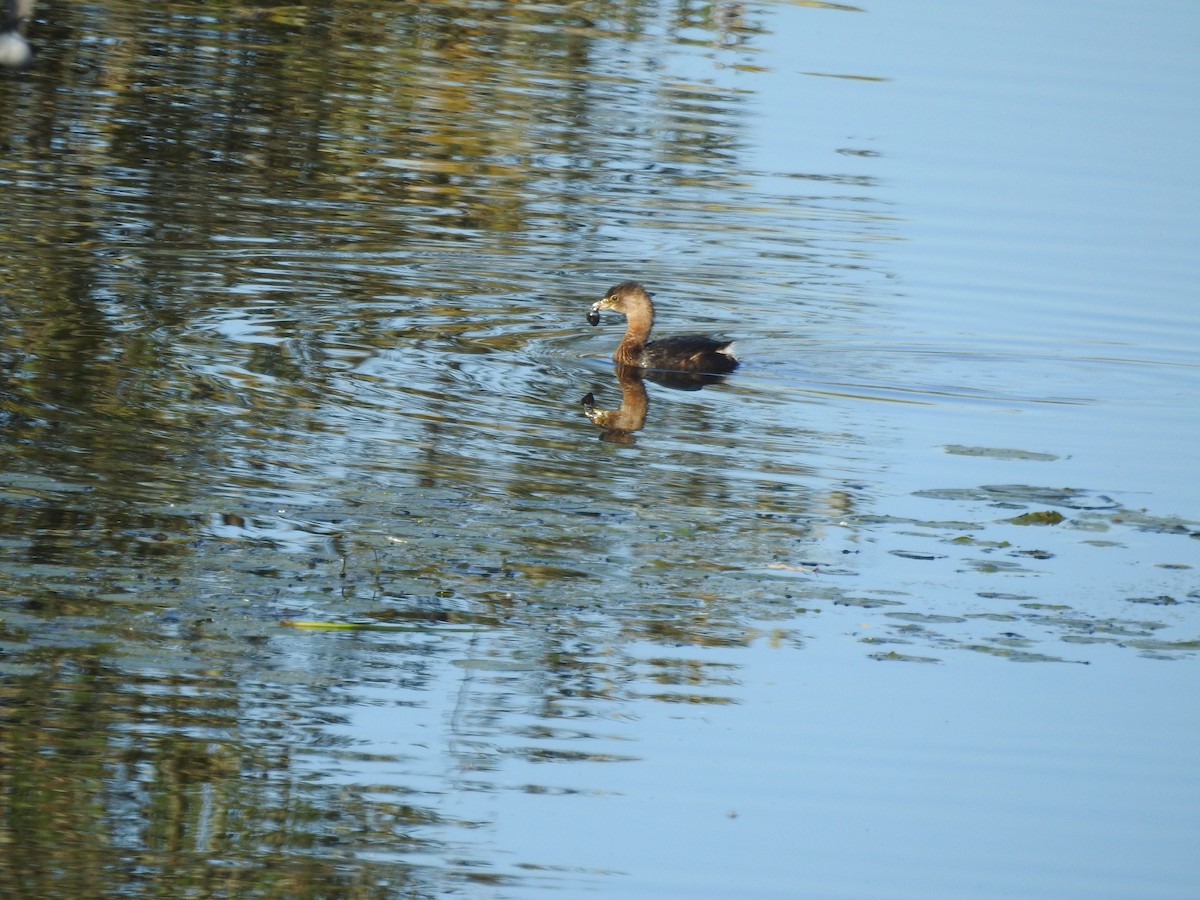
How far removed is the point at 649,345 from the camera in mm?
12633

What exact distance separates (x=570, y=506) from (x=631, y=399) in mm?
2687

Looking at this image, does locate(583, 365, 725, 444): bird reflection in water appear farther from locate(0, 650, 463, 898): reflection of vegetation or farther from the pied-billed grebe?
locate(0, 650, 463, 898): reflection of vegetation

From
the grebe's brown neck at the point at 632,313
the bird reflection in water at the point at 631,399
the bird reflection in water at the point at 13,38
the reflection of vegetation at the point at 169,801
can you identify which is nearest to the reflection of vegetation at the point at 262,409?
the reflection of vegetation at the point at 169,801

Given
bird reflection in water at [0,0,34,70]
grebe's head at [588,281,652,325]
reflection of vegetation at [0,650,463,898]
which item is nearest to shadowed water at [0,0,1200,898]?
reflection of vegetation at [0,650,463,898]

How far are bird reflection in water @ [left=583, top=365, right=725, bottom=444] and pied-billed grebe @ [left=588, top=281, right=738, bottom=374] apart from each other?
0.05 meters

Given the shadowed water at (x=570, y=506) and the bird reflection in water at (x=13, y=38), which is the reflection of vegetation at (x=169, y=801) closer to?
the shadowed water at (x=570, y=506)

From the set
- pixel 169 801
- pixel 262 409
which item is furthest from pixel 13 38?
pixel 262 409

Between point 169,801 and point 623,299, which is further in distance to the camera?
point 623,299

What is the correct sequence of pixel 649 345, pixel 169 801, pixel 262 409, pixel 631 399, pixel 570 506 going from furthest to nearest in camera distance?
pixel 649 345 → pixel 631 399 → pixel 262 409 → pixel 570 506 → pixel 169 801

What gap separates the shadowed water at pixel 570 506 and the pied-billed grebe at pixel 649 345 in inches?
9.8

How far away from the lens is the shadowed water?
6555 millimetres

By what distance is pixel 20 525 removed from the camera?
8.34 m

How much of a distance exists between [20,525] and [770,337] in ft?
20.4

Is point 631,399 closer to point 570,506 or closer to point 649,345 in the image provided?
point 649,345
